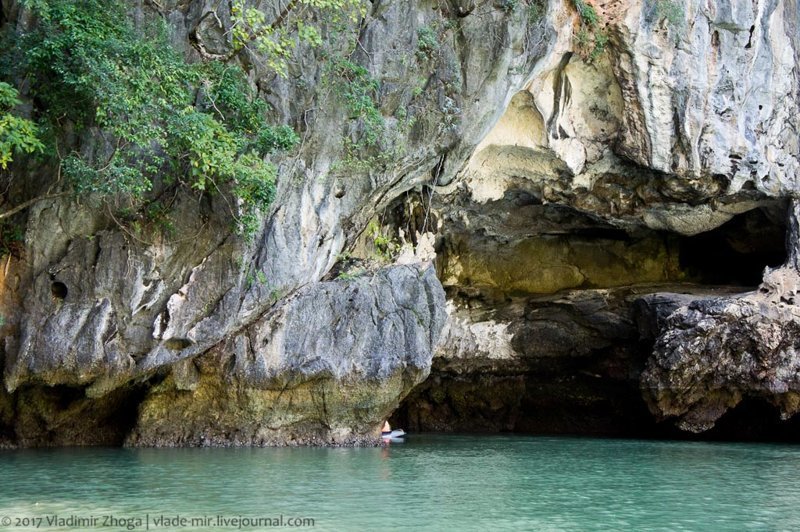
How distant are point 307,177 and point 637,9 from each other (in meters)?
7.40

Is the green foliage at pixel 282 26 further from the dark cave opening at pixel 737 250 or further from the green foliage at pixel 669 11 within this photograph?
the dark cave opening at pixel 737 250

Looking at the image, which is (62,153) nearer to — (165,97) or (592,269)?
(165,97)

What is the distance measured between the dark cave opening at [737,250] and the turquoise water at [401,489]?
7.50 meters

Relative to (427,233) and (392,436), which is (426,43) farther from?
(392,436)

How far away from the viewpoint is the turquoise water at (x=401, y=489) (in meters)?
7.34

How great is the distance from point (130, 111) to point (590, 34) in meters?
9.48

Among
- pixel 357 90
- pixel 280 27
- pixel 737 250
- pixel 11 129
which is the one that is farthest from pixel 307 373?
pixel 737 250

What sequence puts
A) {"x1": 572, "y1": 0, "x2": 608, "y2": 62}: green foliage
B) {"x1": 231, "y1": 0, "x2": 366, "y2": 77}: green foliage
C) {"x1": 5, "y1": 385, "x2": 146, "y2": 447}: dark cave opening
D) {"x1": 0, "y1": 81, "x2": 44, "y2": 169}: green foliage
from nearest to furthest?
{"x1": 0, "y1": 81, "x2": 44, "y2": 169}: green foliage
{"x1": 231, "y1": 0, "x2": 366, "y2": 77}: green foliage
{"x1": 5, "y1": 385, "x2": 146, "y2": 447}: dark cave opening
{"x1": 572, "y1": 0, "x2": 608, "y2": 62}: green foliage

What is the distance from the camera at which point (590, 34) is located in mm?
16047

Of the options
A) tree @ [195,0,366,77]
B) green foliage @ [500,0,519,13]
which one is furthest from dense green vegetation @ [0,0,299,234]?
green foliage @ [500,0,519,13]

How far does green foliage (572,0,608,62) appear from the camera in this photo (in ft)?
51.8

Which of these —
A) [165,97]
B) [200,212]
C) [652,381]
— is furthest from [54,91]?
[652,381]

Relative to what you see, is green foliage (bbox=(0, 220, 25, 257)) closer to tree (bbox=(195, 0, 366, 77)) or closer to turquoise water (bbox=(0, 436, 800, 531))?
turquoise water (bbox=(0, 436, 800, 531))

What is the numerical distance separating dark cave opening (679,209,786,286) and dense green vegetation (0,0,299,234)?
42.1 ft
